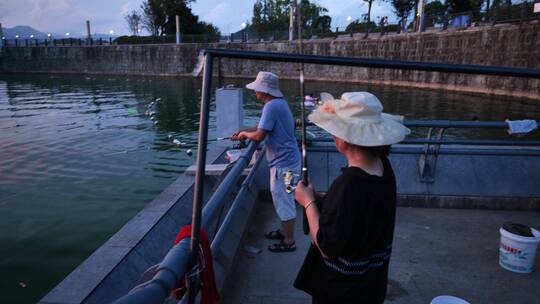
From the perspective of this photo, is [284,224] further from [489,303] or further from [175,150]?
[175,150]

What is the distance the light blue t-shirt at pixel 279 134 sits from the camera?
432 centimetres

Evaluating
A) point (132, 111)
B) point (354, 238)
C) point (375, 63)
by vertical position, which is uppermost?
point (375, 63)

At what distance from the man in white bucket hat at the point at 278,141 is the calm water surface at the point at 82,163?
399cm

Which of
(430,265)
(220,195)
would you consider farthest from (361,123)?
(430,265)

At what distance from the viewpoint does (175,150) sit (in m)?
15.0

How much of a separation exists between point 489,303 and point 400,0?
5702 centimetres

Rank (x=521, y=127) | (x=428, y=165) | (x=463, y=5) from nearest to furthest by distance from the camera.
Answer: (x=521, y=127), (x=428, y=165), (x=463, y=5)

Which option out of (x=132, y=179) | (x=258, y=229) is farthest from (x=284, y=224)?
(x=132, y=179)

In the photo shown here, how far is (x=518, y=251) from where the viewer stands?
3.94 meters

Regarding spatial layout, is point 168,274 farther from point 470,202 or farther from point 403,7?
point 403,7

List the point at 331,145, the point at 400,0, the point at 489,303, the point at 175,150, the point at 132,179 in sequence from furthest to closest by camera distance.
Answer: the point at 400,0
the point at 175,150
the point at 132,179
the point at 331,145
the point at 489,303

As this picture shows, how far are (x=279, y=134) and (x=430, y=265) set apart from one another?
215cm

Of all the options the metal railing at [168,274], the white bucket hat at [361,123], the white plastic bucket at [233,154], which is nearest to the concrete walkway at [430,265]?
the white plastic bucket at [233,154]

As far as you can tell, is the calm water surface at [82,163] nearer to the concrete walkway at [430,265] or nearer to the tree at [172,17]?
the concrete walkway at [430,265]
